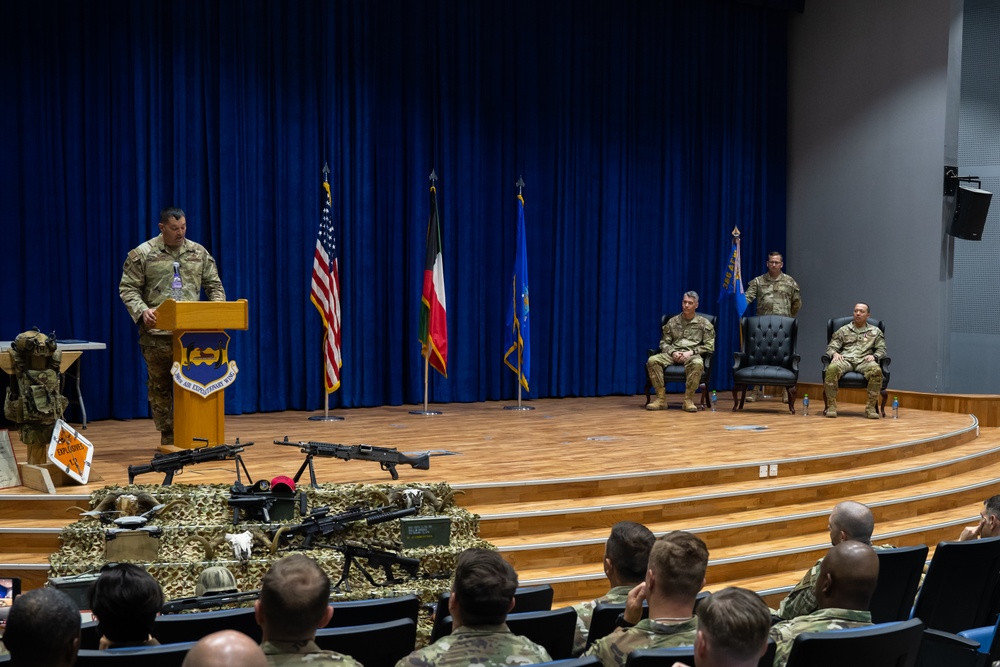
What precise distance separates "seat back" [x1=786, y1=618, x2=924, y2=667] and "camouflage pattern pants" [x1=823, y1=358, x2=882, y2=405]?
7.80 m

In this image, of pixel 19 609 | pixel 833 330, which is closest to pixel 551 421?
pixel 833 330

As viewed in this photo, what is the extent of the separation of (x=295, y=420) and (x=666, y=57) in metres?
6.44

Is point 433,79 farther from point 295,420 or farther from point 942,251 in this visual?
point 942,251

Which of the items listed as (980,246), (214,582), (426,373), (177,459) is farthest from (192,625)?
(980,246)

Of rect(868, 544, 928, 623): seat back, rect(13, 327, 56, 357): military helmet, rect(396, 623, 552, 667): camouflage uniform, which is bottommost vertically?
rect(868, 544, 928, 623): seat back

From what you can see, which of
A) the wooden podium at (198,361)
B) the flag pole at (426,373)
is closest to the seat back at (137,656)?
the wooden podium at (198,361)

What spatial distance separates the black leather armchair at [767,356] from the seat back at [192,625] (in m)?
8.00

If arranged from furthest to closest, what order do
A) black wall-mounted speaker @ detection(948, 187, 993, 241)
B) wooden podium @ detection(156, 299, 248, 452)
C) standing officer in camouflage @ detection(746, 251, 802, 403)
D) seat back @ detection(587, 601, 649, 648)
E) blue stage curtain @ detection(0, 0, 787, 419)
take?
standing officer in camouflage @ detection(746, 251, 802, 403) → black wall-mounted speaker @ detection(948, 187, 993, 241) → blue stage curtain @ detection(0, 0, 787, 419) → wooden podium @ detection(156, 299, 248, 452) → seat back @ detection(587, 601, 649, 648)

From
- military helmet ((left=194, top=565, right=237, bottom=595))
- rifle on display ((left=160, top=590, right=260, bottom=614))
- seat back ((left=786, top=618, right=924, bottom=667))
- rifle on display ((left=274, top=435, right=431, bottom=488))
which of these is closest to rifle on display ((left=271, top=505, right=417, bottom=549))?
rifle on display ((left=274, top=435, right=431, bottom=488))

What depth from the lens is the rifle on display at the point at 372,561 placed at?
461 centimetres

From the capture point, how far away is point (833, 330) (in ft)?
35.5

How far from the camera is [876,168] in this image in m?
12.0

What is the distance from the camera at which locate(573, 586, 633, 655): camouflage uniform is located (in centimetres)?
310

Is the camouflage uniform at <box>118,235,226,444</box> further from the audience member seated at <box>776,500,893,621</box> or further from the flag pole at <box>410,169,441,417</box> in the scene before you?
the audience member seated at <box>776,500,893,621</box>
